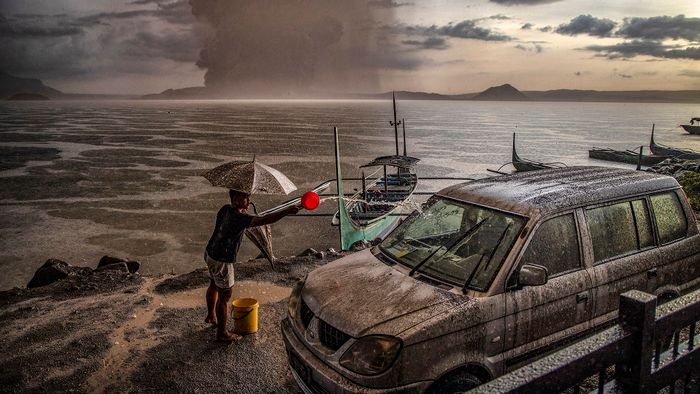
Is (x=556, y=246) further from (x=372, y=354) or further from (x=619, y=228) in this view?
(x=372, y=354)

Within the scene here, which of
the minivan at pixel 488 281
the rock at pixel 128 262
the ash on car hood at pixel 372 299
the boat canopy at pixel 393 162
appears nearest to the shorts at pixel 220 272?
the minivan at pixel 488 281

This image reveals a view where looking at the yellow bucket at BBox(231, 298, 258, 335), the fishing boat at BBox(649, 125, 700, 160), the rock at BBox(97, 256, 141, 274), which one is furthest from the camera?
the fishing boat at BBox(649, 125, 700, 160)

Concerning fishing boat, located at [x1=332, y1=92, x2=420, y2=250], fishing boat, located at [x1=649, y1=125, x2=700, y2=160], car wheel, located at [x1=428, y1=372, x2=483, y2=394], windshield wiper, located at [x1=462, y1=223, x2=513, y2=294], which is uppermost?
windshield wiper, located at [x1=462, y1=223, x2=513, y2=294]

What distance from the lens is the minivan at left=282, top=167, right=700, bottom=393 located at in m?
3.65

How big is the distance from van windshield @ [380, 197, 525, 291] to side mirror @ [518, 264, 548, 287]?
25 cm

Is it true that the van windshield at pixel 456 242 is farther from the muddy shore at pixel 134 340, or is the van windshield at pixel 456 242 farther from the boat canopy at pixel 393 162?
the boat canopy at pixel 393 162

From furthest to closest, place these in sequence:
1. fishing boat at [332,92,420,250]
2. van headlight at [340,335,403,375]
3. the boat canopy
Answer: the boat canopy
fishing boat at [332,92,420,250]
van headlight at [340,335,403,375]

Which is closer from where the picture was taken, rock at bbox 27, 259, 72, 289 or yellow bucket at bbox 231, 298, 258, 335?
yellow bucket at bbox 231, 298, 258, 335

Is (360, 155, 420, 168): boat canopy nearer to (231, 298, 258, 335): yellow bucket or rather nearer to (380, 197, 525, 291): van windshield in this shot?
(231, 298, 258, 335): yellow bucket

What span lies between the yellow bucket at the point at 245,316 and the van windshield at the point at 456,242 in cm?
216

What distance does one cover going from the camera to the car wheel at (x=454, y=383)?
12.0 feet

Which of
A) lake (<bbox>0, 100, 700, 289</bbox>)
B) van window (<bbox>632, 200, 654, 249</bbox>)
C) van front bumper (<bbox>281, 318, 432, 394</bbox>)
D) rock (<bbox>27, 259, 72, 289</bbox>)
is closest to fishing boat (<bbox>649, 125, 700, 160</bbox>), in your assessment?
lake (<bbox>0, 100, 700, 289</bbox>)

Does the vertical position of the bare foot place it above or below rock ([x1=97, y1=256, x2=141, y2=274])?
above

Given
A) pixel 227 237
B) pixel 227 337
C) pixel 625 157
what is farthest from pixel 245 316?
pixel 625 157
